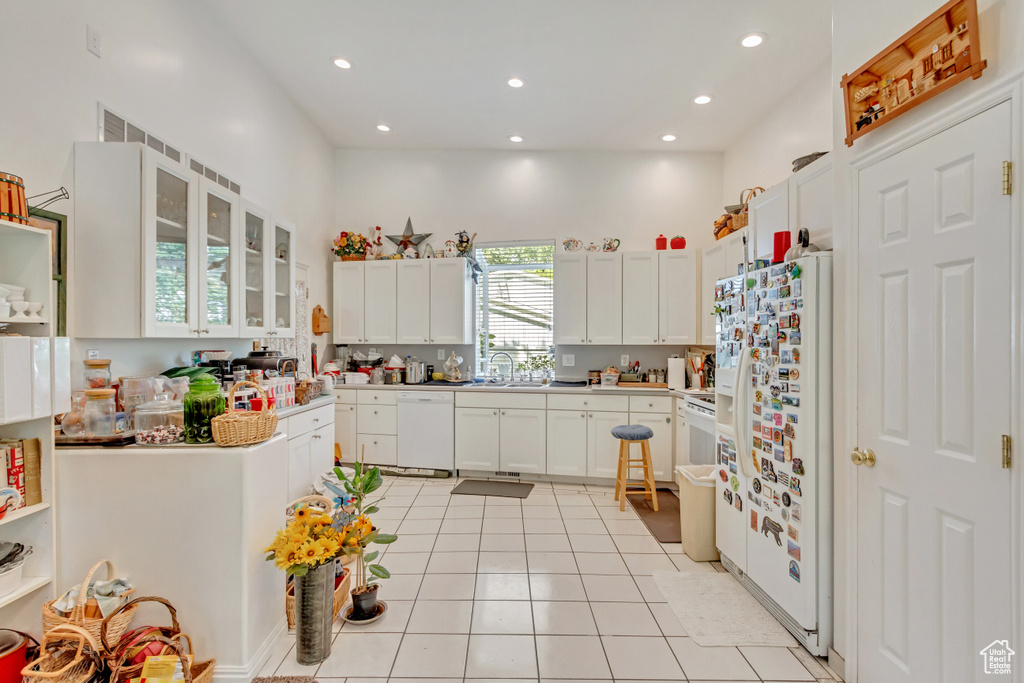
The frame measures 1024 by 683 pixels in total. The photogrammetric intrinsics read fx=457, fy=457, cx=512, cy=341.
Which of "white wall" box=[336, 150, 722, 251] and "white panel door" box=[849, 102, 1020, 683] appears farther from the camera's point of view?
"white wall" box=[336, 150, 722, 251]

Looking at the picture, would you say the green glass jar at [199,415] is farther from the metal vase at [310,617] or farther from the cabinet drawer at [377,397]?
A: the cabinet drawer at [377,397]

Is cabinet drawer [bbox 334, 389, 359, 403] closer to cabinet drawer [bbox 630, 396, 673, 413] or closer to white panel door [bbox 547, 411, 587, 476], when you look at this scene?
white panel door [bbox 547, 411, 587, 476]

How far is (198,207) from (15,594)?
72.7 inches

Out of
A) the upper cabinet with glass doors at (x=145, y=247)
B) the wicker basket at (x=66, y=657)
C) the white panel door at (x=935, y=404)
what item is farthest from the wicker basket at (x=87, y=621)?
the white panel door at (x=935, y=404)

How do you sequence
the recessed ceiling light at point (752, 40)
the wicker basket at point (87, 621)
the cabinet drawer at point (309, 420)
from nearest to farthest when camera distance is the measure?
the wicker basket at point (87, 621)
the recessed ceiling light at point (752, 40)
the cabinet drawer at point (309, 420)

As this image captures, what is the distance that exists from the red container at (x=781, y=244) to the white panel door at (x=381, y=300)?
3623 mm

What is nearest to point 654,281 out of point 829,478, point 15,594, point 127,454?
point 829,478

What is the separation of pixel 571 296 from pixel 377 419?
7.60 ft

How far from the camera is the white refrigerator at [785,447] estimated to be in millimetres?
1919

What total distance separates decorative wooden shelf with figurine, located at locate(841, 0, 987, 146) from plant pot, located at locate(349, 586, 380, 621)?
286 centimetres

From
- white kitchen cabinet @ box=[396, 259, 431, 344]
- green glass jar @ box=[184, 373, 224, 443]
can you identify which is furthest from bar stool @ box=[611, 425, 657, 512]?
green glass jar @ box=[184, 373, 224, 443]

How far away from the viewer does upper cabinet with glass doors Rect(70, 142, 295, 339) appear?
2.11 metres

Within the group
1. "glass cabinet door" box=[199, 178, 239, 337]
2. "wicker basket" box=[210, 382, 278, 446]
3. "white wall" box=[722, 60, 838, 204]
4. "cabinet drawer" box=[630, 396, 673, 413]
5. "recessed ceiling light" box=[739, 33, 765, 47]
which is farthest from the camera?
→ "cabinet drawer" box=[630, 396, 673, 413]

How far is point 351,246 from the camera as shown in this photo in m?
4.91
